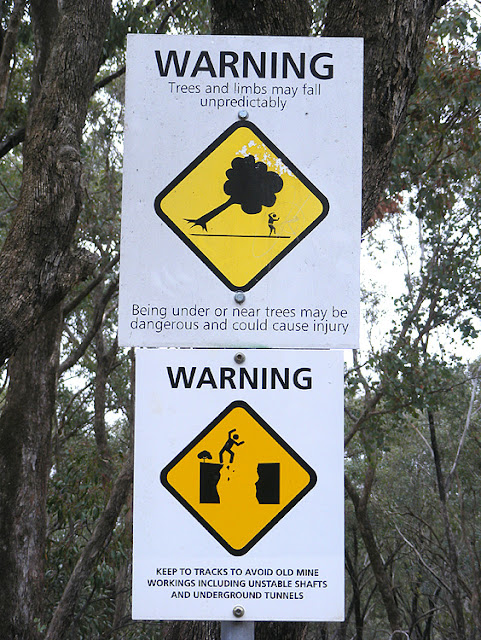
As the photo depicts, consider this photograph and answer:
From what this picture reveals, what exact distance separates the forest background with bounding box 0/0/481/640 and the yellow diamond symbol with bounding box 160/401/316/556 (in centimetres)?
133

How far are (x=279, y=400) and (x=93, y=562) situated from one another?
8.20 meters

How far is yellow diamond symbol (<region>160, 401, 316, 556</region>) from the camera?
204 cm

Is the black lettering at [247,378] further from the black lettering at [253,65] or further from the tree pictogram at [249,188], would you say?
the black lettering at [253,65]

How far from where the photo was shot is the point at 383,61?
3.51 metres

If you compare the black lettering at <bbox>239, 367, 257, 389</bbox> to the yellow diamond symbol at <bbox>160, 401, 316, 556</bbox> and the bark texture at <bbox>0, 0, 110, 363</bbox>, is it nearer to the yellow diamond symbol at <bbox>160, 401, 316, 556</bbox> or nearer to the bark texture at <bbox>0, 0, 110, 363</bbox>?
the yellow diamond symbol at <bbox>160, 401, 316, 556</bbox>

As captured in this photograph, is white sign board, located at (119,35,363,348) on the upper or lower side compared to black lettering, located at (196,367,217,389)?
upper

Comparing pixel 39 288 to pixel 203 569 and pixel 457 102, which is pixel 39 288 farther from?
pixel 457 102

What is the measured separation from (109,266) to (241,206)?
13517 mm

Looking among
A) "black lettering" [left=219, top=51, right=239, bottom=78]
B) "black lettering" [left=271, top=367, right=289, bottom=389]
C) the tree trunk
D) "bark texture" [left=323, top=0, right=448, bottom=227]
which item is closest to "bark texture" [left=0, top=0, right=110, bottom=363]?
"bark texture" [left=323, top=0, right=448, bottom=227]

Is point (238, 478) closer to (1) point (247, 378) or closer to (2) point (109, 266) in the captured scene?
(1) point (247, 378)

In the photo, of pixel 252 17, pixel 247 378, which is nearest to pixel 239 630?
pixel 247 378

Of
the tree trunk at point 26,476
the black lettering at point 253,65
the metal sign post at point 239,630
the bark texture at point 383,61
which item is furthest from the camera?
the tree trunk at point 26,476

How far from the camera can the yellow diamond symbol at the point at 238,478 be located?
2.04 metres

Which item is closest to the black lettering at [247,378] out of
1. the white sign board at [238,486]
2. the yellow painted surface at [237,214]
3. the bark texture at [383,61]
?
A: the white sign board at [238,486]
